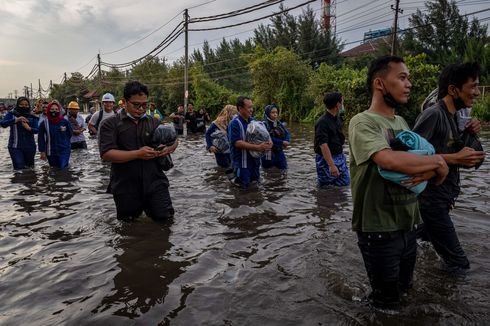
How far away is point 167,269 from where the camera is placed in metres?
4.10

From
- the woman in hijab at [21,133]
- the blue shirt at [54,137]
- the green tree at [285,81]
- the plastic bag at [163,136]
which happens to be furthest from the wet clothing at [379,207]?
the green tree at [285,81]

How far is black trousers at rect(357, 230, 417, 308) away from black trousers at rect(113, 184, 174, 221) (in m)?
2.91

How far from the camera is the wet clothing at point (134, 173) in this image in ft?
15.7

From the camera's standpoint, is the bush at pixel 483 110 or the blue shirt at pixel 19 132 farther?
the bush at pixel 483 110

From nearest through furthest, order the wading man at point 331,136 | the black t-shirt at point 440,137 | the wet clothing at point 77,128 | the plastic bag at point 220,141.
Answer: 1. the black t-shirt at point 440,137
2. the wading man at point 331,136
3. the plastic bag at point 220,141
4. the wet clothing at point 77,128

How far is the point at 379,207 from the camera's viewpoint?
2.68m

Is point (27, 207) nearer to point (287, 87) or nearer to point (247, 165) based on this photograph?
point (247, 165)

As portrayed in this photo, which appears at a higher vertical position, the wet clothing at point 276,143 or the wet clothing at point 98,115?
the wet clothing at point 98,115

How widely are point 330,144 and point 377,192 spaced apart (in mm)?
4018

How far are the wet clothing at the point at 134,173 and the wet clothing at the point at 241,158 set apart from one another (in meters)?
1.99

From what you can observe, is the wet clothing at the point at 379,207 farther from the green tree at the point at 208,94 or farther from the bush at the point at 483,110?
the green tree at the point at 208,94

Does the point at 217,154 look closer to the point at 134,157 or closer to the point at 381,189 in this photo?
the point at 134,157

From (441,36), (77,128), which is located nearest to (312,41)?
(441,36)

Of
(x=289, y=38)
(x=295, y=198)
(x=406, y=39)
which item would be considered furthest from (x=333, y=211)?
(x=289, y=38)
